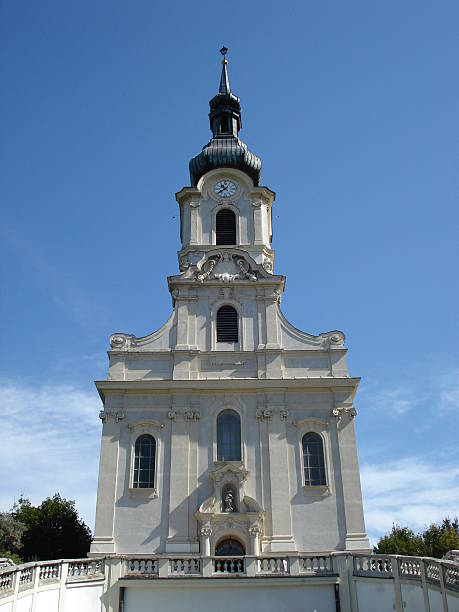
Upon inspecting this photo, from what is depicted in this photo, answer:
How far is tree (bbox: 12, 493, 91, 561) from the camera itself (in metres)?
37.5

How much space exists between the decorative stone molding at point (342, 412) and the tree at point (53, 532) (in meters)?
19.7

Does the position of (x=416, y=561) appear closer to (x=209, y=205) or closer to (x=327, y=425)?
(x=327, y=425)

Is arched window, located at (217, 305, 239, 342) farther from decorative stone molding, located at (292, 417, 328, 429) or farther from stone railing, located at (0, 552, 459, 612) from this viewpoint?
stone railing, located at (0, 552, 459, 612)

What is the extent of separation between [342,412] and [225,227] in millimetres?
11902

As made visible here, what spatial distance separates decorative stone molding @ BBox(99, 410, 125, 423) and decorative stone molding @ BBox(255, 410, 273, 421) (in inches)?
230

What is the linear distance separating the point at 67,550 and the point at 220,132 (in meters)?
26.9

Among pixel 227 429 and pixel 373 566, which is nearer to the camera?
pixel 373 566

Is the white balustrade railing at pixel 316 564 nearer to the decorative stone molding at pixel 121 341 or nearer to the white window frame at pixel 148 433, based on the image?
the white window frame at pixel 148 433

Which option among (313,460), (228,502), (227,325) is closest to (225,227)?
(227,325)

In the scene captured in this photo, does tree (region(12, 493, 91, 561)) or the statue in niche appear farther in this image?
tree (region(12, 493, 91, 561))

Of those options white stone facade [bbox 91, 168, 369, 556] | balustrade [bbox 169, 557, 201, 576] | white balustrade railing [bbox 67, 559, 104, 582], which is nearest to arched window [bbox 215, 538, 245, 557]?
white stone facade [bbox 91, 168, 369, 556]

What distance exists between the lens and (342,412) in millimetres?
26812

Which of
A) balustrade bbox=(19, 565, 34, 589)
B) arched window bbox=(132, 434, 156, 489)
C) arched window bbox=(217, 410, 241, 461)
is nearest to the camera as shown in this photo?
balustrade bbox=(19, 565, 34, 589)

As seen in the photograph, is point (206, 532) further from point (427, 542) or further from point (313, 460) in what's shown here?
point (427, 542)
